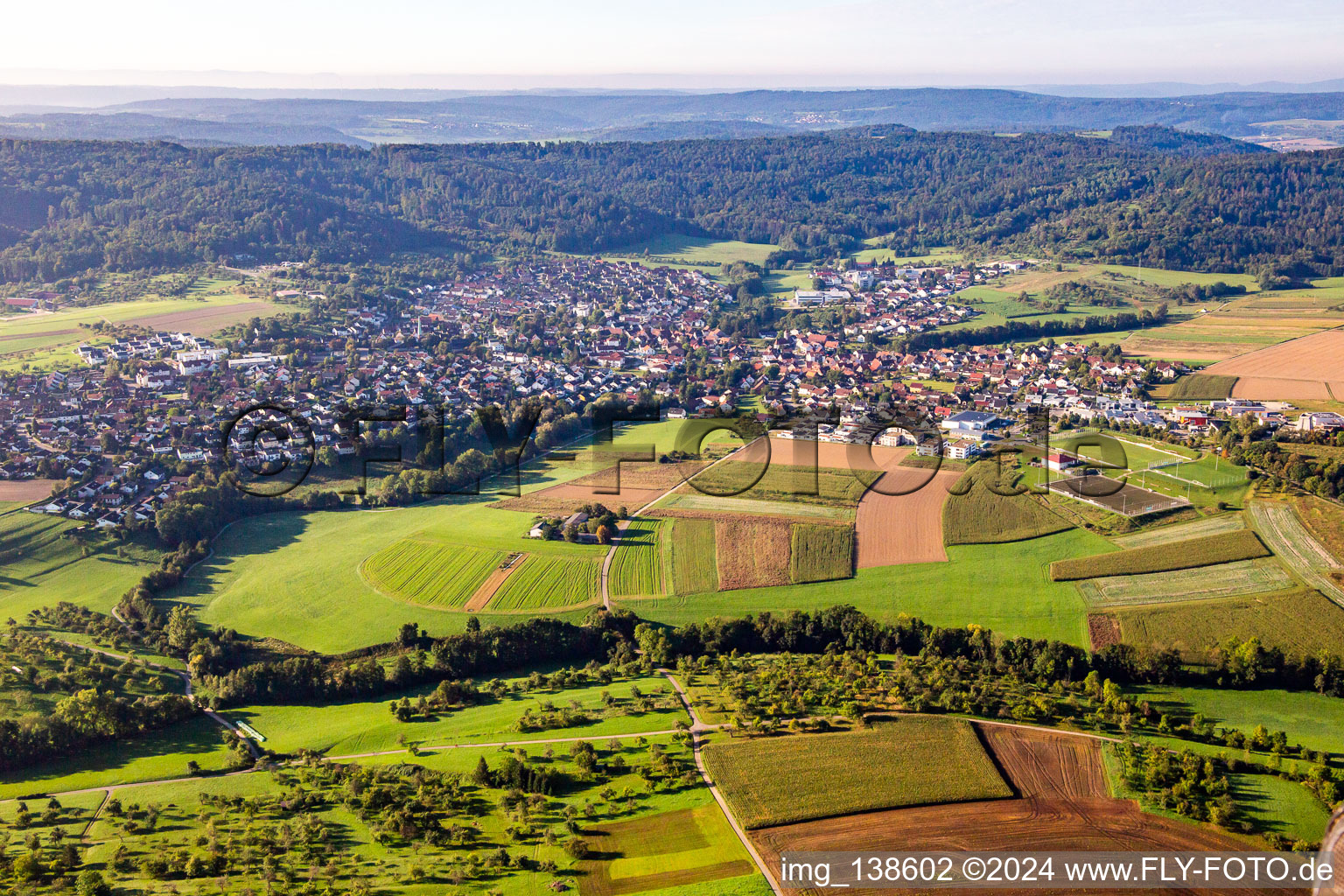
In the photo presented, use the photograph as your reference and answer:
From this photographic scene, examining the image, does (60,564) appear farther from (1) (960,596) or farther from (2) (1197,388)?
(2) (1197,388)

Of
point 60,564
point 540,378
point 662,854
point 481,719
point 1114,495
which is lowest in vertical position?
point 481,719

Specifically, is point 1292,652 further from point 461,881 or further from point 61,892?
point 61,892

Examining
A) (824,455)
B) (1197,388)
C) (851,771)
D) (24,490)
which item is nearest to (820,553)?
(824,455)

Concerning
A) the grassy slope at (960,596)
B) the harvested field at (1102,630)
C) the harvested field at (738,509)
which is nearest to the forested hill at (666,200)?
the harvested field at (738,509)

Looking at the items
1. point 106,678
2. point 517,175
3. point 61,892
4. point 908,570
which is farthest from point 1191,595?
point 517,175

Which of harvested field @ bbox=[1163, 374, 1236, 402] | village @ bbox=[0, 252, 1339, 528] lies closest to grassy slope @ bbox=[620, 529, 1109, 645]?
village @ bbox=[0, 252, 1339, 528]

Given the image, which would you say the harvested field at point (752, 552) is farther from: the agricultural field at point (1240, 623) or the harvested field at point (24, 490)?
the harvested field at point (24, 490)

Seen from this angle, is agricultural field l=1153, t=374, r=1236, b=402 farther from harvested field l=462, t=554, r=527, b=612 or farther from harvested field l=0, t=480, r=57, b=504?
harvested field l=0, t=480, r=57, b=504
